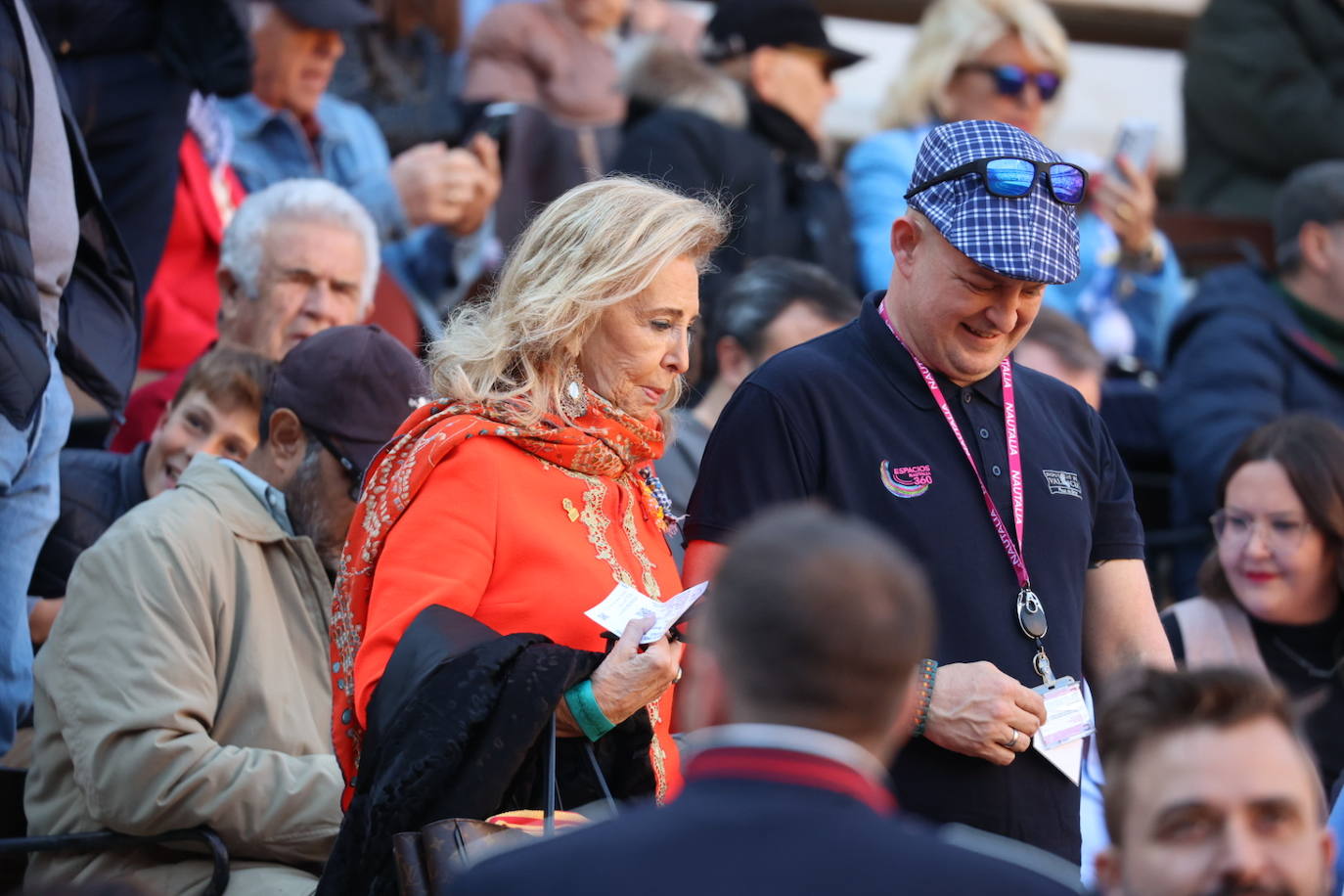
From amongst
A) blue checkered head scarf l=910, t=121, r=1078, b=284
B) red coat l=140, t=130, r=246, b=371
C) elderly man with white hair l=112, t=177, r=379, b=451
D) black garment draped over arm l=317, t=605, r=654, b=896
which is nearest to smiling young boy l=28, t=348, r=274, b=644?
elderly man with white hair l=112, t=177, r=379, b=451

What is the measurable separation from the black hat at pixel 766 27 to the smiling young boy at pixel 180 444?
2.79m

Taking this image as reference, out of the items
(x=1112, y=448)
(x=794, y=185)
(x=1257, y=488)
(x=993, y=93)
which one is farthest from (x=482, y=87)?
(x=1112, y=448)

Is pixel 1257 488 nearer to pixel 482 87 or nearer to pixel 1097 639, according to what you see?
pixel 1097 639

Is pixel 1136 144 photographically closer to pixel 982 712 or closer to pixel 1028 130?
pixel 1028 130

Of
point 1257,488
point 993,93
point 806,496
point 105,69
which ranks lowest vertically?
point 1257,488

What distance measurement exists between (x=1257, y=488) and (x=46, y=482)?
308 cm

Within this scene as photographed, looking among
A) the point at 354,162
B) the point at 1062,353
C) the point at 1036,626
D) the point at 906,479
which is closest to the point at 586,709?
the point at 906,479

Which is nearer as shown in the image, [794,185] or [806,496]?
[806,496]

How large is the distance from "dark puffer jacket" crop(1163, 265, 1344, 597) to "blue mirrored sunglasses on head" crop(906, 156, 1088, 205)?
129 inches

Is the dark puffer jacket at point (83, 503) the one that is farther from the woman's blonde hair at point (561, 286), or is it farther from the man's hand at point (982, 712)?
the man's hand at point (982, 712)

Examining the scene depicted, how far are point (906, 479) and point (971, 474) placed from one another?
14cm

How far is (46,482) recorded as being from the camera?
4035mm

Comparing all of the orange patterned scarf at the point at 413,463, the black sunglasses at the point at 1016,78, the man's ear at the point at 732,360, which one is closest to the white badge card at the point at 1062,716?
the orange patterned scarf at the point at 413,463

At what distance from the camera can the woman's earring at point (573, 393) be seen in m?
3.54
